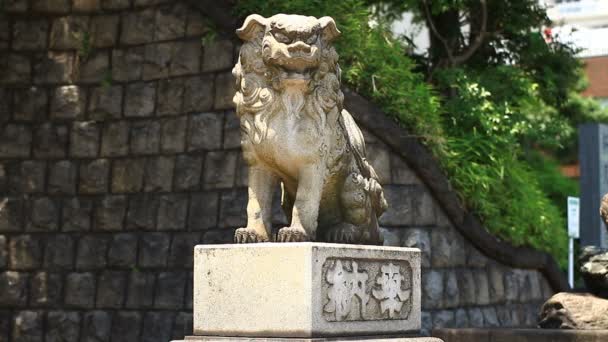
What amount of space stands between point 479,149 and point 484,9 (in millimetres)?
2473

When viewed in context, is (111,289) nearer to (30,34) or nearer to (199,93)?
(199,93)

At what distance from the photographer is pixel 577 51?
16.3m

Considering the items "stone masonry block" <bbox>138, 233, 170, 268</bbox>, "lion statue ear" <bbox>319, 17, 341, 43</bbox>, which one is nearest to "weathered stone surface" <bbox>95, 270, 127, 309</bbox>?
"stone masonry block" <bbox>138, 233, 170, 268</bbox>

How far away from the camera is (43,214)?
13.1 m

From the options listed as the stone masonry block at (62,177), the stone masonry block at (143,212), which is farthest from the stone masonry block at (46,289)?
the stone masonry block at (143,212)

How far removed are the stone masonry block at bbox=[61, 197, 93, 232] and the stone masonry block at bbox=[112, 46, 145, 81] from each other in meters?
1.44

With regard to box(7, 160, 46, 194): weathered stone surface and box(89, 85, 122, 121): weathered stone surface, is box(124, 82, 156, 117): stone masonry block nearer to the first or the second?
box(89, 85, 122, 121): weathered stone surface

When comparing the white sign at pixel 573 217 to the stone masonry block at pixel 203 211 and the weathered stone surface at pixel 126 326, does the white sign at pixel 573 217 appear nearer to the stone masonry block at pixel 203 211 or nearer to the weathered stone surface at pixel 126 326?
the stone masonry block at pixel 203 211

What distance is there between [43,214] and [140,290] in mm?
1678

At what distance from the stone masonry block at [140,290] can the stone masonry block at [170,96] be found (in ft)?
5.73

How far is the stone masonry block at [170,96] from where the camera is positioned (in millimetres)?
12320

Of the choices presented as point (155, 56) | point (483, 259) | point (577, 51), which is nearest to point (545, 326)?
point (483, 259)

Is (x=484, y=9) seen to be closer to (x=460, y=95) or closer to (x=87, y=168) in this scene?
(x=460, y=95)

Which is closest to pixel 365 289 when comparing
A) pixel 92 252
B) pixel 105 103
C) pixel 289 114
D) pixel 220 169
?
pixel 289 114
